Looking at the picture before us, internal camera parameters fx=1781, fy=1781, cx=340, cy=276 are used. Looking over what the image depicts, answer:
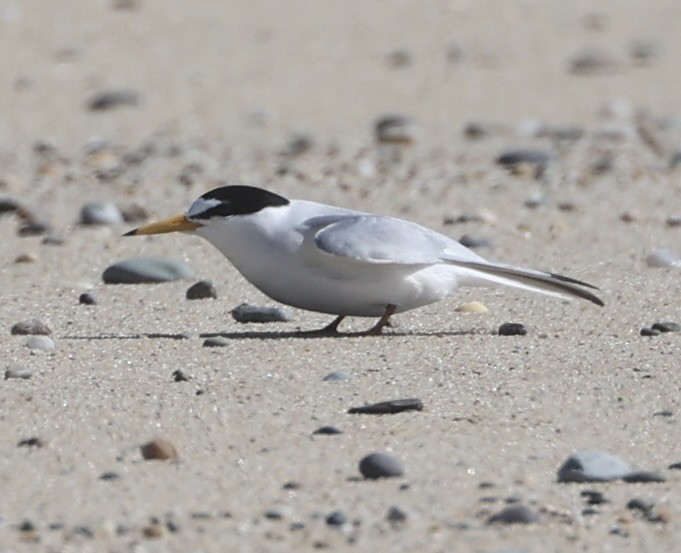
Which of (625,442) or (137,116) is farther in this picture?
(137,116)

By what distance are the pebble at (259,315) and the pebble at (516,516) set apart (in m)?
2.36

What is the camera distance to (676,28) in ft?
46.9

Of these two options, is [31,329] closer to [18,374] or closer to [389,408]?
[18,374]

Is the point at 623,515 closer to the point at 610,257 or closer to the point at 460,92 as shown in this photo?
the point at 610,257

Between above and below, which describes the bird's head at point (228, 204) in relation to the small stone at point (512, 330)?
above

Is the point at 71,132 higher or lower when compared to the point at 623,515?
lower

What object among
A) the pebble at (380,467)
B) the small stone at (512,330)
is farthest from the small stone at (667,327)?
the pebble at (380,467)

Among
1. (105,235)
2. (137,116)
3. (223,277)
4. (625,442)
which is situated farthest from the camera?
(137,116)

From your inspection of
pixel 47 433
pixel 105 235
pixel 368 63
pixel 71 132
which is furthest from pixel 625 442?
pixel 368 63

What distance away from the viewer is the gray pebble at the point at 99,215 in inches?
→ 319

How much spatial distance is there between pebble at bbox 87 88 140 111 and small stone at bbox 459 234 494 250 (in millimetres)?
4757

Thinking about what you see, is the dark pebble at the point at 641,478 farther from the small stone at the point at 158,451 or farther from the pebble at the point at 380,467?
the small stone at the point at 158,451

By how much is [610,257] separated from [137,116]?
5110mm

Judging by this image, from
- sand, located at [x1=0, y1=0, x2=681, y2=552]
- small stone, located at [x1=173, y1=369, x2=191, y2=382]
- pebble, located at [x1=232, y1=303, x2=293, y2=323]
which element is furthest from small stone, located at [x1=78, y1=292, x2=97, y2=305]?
small stone, located at [x1=173, y1=369, x2=191, y2=382]
